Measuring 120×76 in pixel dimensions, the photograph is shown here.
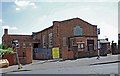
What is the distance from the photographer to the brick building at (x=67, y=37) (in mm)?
43231

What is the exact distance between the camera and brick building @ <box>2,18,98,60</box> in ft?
142

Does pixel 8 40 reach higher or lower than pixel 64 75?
higher

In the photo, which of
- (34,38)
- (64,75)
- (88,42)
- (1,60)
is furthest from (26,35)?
(64,75)

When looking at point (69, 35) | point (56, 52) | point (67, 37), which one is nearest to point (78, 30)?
point (69, 35)

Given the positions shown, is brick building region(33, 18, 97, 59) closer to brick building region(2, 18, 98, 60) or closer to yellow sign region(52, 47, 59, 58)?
brick building region(2, 18, 98, 60)

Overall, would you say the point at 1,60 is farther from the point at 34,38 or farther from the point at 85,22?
the point at 34,38

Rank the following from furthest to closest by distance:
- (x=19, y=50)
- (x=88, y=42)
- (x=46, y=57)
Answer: (x=88, y=42), (x=46, y=57), (x=19, y=50)

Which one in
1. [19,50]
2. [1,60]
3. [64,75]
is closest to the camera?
[64,75]

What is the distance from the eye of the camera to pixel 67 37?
5050 centimetres

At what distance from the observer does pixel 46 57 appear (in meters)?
40.8

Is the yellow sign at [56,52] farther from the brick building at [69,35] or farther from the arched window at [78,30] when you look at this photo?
the arched window at [78,30]

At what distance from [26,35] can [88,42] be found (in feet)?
67.8

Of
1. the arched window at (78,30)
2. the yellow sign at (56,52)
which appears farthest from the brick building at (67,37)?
the yellow sign at (56,52)

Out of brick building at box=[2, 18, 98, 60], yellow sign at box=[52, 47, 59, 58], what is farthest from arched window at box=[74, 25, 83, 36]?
yellow sign at box=[52, 47, 59, 58]
